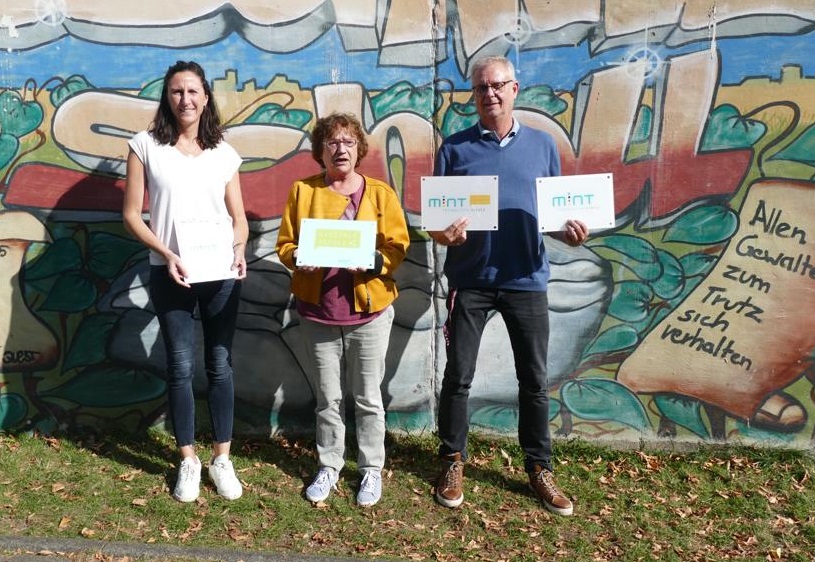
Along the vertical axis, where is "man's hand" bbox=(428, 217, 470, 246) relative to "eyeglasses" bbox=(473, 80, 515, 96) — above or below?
below

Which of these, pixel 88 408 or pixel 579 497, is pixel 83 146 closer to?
pixel 88 408

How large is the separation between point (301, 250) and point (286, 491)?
4.68 ft

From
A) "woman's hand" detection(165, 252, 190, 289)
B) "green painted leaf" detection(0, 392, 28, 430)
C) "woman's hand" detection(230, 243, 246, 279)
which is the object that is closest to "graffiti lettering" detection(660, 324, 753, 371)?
"woman's hand" detection(230, 243, 246, 279)

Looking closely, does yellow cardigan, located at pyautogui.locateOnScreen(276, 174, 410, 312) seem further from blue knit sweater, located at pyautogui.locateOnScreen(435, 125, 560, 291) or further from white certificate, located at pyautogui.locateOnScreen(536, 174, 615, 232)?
white certificate, located at pyautogui.locateOnScreen(536, 174, 615, 232)

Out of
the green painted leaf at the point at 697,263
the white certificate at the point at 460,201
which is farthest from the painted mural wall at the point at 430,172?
the white certificate at the point at 460,201

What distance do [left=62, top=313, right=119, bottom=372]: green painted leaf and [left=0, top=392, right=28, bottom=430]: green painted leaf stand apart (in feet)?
1.19

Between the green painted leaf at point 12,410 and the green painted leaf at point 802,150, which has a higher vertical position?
the green painted leaf at point 802,150

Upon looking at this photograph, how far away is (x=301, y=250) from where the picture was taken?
3.79 meters

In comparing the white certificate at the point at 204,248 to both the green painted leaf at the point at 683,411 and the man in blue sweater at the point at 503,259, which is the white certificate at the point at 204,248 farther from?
the green painted leaf at the point at 683,411

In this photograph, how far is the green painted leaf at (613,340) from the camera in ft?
15.2

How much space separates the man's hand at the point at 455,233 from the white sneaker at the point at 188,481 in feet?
6.18

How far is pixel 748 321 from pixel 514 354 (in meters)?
1.60

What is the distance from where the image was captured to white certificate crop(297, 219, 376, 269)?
3.78m

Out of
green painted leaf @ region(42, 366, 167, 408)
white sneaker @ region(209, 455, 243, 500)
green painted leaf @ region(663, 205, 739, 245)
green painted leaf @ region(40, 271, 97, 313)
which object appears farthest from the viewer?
green painted leaf @ region(42, 366, 167, 408)
